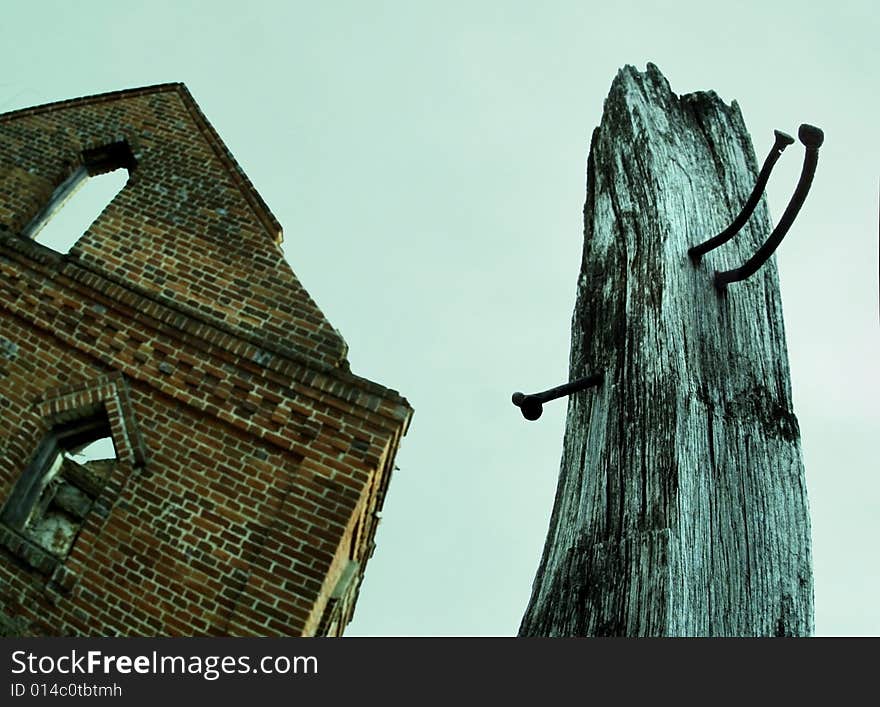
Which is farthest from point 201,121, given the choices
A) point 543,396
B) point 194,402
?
point 543,396

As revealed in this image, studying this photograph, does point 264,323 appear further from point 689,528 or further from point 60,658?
point 689,528

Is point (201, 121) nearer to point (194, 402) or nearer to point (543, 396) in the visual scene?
point (194, 402)

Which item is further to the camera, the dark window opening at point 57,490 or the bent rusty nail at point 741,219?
the dark window opening at point 57,490

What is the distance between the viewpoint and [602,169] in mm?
3074

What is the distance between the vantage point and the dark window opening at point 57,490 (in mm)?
6238

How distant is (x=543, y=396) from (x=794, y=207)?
0.93 metres

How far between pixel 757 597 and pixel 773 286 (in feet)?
3.58

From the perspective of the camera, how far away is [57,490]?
7.60 metres

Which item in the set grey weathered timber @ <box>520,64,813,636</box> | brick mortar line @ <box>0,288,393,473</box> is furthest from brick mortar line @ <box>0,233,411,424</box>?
grey weathered timber @ <box>520,64,813,636</box>

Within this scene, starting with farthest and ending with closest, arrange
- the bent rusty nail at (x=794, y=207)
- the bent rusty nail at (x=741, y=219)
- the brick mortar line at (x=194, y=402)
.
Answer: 1. the brick mortar line at (x=194, y=402)
2. the bent rusty nail at (x=741, y=219)
3. the bent rusty nail at (x=794, y=207)

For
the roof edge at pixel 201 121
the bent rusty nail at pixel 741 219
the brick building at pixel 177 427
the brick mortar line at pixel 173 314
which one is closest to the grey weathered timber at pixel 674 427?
the bent rusty nail at pixel 741 219

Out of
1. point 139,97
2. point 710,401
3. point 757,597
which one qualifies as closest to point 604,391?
point 710,401

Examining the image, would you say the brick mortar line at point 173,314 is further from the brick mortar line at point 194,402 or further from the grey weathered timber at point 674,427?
the grey weathered timber at point 674,427

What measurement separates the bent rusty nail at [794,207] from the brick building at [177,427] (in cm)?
399
